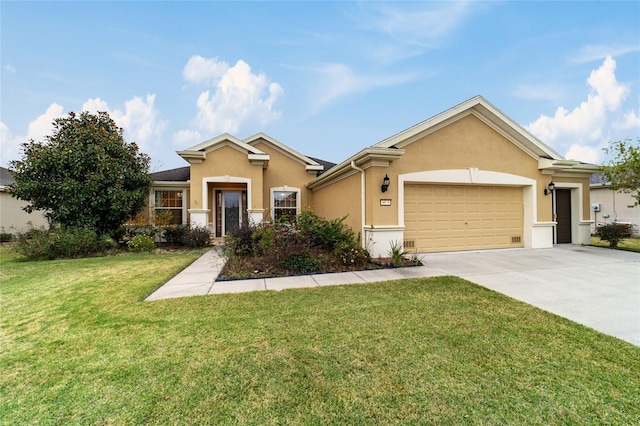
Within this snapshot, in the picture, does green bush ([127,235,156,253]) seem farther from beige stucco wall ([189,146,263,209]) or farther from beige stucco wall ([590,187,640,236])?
beige stucco wall ([590,187,640,236])

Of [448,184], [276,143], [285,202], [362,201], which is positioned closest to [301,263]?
[362,201]

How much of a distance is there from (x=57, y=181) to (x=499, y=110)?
15758 millimetres

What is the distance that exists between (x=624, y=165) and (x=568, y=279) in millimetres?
7187

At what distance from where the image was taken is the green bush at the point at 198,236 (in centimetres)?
1039

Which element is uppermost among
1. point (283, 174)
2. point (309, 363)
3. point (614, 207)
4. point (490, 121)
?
point (490, 121)

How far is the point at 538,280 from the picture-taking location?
537 cm

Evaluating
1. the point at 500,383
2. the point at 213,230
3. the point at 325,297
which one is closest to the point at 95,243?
the point at 213,230

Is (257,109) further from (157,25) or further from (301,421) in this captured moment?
(301,421)

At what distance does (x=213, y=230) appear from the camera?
12.2m

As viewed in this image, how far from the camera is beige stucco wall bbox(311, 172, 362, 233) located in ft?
27.2

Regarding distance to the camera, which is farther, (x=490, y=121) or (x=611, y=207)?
(x=611, y=207)

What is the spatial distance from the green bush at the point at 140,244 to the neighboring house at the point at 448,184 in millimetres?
1945

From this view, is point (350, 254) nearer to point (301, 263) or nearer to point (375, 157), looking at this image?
point (301, 263)

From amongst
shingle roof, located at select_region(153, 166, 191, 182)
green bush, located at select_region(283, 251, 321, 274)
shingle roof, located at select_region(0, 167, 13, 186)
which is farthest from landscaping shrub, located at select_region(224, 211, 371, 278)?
shingle roof, located at select_region(0, 167, 13, 186)
